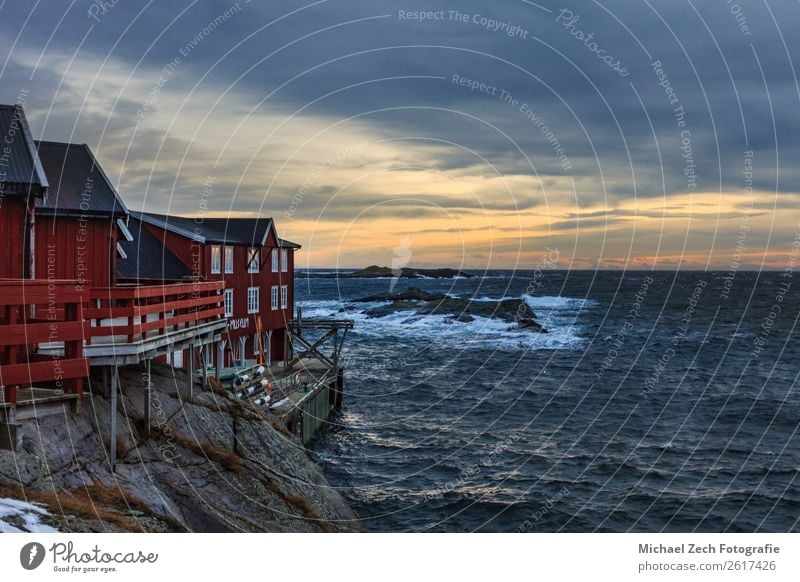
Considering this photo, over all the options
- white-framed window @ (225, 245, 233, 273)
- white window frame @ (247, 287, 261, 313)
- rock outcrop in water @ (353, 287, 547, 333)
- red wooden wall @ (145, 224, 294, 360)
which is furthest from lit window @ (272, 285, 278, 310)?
rock outcrop in water @ (353, 287, 547, 333)

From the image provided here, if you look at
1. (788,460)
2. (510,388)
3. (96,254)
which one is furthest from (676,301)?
(96,254)

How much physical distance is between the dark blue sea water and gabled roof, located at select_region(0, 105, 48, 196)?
52.9 feet

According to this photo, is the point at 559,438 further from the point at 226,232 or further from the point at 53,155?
the point at 53,155

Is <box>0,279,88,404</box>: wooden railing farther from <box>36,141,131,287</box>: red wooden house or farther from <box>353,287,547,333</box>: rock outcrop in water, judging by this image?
<box>353,287,547,333</box>: rock outcrop in water

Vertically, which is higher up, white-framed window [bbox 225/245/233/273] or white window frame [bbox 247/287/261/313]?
white-framed window [bbox 225/245/233/273]

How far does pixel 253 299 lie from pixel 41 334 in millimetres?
33170

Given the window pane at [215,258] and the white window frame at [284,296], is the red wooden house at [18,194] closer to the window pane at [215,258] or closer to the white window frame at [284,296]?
the window pane at [215,258]

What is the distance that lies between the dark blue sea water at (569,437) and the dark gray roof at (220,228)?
41.1 feet

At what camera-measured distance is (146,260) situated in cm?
3303

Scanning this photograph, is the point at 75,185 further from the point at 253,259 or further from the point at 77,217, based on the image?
the point at 253,259

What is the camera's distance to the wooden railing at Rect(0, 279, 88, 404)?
12.3 m
